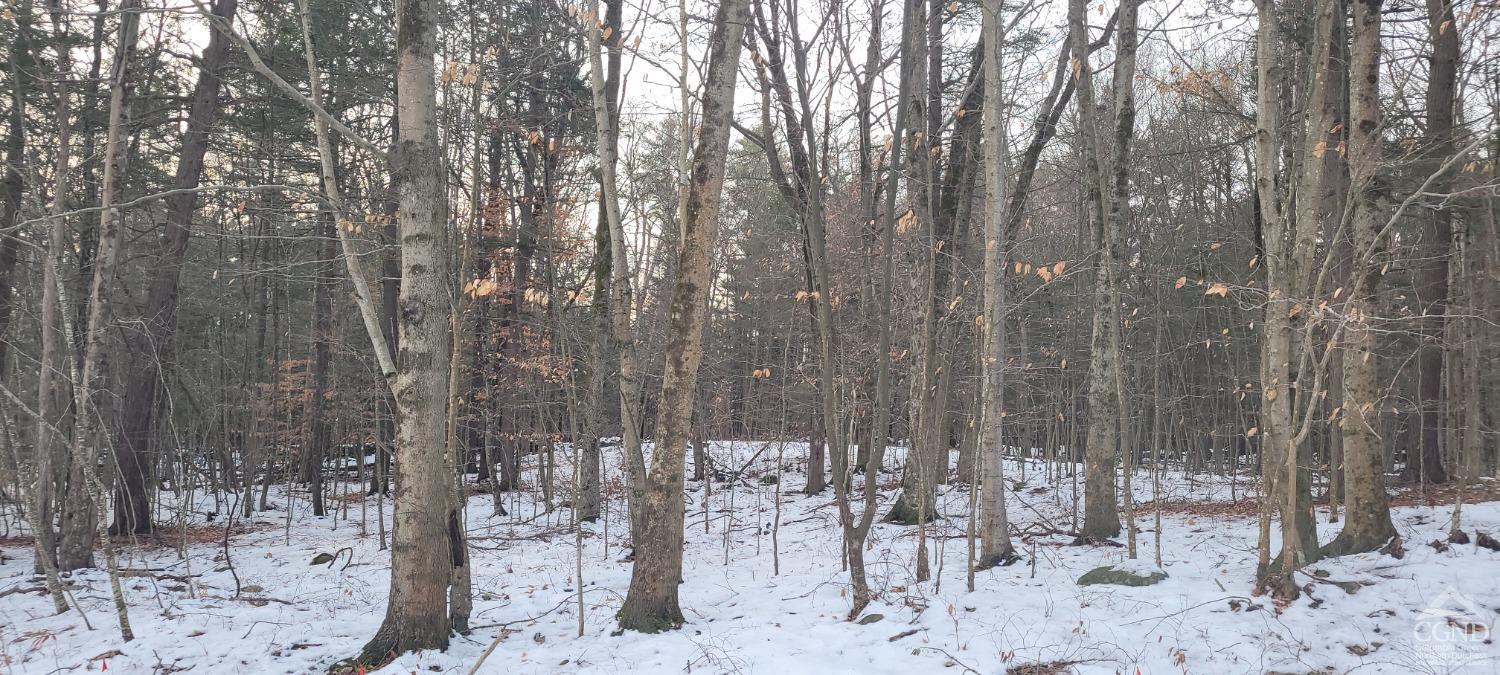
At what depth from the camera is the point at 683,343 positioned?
5418mm

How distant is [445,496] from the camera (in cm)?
541

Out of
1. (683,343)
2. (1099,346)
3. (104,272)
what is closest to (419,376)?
(683,343)

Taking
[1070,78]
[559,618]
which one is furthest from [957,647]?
[1070,78]

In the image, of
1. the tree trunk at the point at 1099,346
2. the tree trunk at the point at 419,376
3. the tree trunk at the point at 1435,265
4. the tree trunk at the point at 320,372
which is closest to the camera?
the tree trunk at the point at 419,376

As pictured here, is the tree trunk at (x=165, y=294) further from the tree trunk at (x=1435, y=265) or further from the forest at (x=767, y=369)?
the tree trunk at (x=1435, y=265)

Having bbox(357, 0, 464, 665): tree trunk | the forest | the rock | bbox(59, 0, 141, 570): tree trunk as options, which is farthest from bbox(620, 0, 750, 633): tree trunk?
bbox(59, 0, 141, 570): tree trunk

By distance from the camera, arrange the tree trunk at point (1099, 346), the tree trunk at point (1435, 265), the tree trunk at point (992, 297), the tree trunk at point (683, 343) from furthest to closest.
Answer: the tree trunk at point (1435, 265), the tree trunk at point (1099, 346), the tree trunk at point (992, 297), the tree trunk at point (683, 343)

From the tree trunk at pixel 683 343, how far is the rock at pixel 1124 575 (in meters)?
3.54

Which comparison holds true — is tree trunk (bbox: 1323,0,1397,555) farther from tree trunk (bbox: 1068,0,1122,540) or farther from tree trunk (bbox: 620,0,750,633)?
tree trunk (bbox: 620,0,750,633)

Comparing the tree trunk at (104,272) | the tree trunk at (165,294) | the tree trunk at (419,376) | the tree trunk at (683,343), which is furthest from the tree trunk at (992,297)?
the tree trunk at (165,294)

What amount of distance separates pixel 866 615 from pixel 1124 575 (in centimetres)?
225

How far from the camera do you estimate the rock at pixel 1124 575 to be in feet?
Result: 19.5

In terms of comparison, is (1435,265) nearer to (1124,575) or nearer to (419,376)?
(1124,575)

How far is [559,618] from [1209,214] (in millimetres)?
15964
